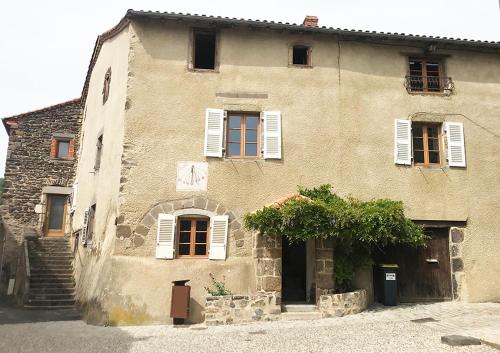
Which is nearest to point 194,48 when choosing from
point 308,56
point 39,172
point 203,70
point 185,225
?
point 203,70

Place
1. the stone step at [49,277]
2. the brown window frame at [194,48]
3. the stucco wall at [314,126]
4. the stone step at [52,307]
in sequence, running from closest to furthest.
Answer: the stucco wall at [314,126] < the brown window frame at [194,48] < the stone step at [52,307] < the stone step at [49,277]

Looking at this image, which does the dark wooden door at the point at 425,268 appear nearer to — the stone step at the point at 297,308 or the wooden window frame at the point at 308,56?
the stone step at the point at 297,308

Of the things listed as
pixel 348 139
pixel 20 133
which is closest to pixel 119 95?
pixel 348 139

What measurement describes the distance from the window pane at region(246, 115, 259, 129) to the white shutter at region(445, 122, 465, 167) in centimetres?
488

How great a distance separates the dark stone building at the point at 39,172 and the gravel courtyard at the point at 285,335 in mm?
7281

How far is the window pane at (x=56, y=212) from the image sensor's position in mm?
16203

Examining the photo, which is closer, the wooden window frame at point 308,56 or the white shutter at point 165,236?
the white shutter at point 165,236

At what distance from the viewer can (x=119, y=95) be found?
1071cm

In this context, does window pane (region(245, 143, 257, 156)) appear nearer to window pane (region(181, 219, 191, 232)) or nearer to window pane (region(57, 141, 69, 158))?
window pane (region(181, 219, 191, 232))

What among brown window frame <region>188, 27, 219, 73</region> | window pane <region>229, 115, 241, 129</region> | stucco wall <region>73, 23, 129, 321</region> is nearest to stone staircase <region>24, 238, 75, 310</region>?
stucco wall <region>73, 23, 129, 321</region>

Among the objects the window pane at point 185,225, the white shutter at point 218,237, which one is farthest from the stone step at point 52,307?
the white shutter at point 218,237

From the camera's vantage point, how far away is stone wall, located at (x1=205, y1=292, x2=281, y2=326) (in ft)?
28.0

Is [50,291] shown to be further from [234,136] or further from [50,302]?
[234,136]

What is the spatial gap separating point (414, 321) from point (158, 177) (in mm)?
6096
